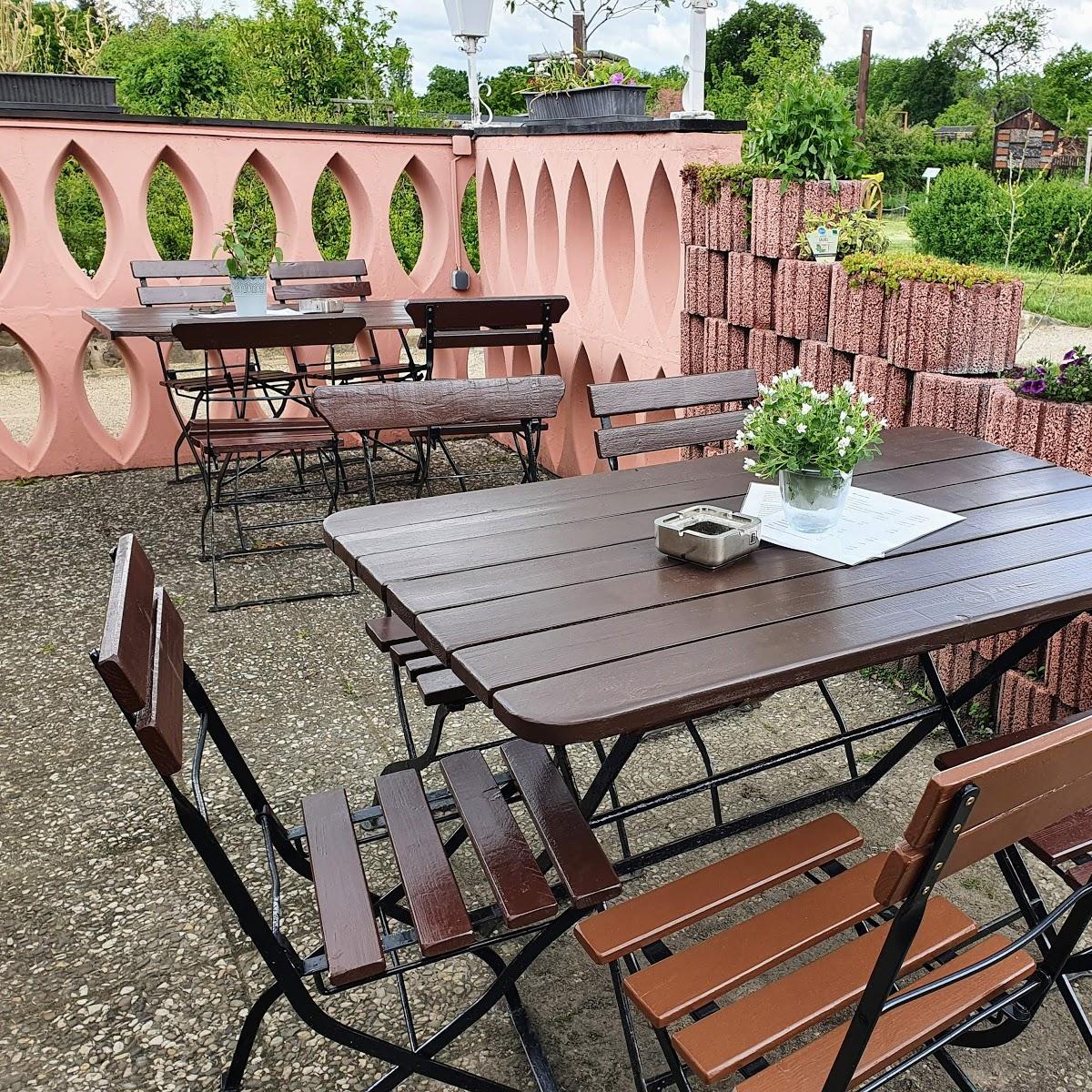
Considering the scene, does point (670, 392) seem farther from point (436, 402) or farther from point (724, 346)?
point (724, 346)

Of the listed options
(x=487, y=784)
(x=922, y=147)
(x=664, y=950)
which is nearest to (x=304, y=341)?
(x=487, y=784)

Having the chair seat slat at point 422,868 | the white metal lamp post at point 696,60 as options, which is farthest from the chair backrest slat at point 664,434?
the white metal lamp post at point 696,60

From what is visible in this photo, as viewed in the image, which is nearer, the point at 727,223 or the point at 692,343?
the point at 727,223

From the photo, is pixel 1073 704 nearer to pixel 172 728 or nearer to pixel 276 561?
pixel 172 728

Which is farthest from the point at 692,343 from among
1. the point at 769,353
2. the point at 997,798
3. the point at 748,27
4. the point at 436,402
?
the point at 748,27

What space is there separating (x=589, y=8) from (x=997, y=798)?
24.4 feet

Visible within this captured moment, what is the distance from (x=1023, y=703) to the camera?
3.08 metres

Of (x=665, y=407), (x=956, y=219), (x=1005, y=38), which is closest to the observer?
(x=665, y=407)

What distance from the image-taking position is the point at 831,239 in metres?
3.65

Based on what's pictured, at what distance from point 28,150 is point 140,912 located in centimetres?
478

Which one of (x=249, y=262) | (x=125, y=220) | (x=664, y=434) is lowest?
(x=664, y=434)

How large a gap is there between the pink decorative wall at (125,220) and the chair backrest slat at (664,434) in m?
3.92

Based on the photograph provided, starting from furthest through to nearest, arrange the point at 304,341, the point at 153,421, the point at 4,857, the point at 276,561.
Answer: the point at 153,421
the point at 276,561
the point at 304,341
the point at 4,857

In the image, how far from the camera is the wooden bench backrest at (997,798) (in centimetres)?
119
